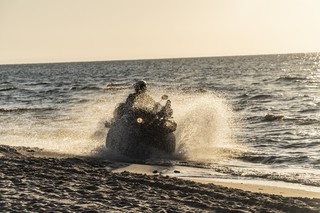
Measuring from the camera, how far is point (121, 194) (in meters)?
9.09

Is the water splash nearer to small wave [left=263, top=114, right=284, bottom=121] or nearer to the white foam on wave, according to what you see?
the white foam on wave

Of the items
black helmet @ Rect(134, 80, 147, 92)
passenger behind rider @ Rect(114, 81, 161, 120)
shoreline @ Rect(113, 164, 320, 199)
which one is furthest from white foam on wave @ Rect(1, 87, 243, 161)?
shoreline @ Rect(113, 164, 320, 199)

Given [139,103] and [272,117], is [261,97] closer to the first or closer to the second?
[272,117]

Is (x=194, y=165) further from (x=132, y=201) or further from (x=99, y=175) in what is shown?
(x=132, y=201)

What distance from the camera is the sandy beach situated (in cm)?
816

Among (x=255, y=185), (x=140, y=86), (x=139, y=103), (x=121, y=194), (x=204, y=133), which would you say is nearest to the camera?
(x=121, y=194)

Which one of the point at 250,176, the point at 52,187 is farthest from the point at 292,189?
the point at 52,187

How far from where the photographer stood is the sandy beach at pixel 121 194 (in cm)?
816

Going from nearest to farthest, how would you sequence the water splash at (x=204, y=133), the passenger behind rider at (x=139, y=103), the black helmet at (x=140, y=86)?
the water splash at (x=204, y=133) → the passenger behind rider at (x=139, y=103) → the black helmet at (x=140, y=86)

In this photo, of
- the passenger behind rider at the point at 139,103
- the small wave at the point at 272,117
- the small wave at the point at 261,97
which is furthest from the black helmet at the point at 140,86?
the small wave at the point at 261,97

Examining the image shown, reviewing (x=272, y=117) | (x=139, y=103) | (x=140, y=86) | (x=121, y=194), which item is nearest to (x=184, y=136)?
(x=139, y=103)

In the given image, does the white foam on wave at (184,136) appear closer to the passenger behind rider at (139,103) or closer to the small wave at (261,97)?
the passenger behind rider at (139,103)

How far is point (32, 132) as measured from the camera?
21.4 metres

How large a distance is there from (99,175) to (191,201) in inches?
115
